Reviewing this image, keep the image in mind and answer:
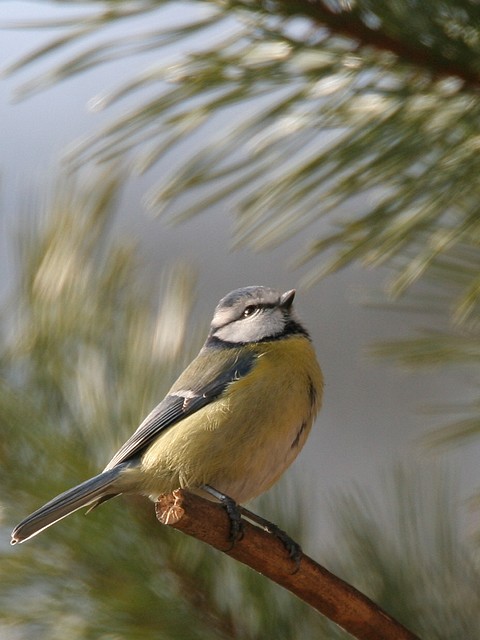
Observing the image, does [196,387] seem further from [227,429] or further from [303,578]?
[303,578]

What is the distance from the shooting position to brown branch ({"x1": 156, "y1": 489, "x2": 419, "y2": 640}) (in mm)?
764

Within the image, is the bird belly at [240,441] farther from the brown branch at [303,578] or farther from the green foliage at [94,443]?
the brown branch at [303,578]

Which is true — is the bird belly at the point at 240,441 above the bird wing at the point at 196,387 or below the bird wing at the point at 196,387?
below

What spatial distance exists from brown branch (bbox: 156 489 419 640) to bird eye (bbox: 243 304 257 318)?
507 millimetres

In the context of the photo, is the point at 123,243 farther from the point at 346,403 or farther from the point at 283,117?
the point at 346,403

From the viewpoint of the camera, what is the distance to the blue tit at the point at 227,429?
A: 1042mm

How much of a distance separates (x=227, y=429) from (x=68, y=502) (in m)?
0.22

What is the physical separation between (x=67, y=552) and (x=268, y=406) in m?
0.29

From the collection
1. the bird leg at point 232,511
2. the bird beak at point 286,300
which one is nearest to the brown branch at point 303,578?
the bird leg at point 232,511

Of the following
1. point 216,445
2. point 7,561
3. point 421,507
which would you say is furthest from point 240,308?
point 7,561

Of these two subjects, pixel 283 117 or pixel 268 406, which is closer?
pixel 283 117

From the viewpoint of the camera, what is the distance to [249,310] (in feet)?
4.19

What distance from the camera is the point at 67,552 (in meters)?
0.87

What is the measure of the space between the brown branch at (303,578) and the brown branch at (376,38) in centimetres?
37
